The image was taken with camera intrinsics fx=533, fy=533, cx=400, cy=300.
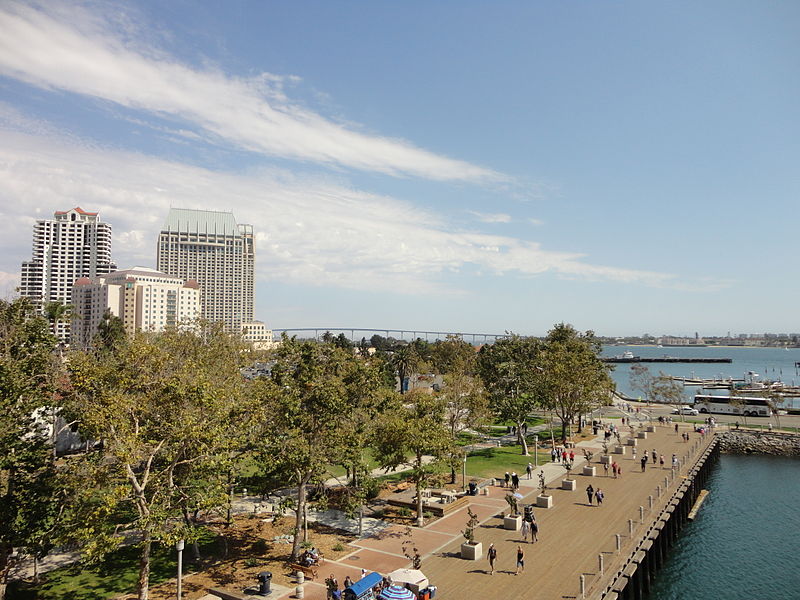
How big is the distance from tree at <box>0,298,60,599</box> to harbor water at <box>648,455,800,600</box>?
3115cm

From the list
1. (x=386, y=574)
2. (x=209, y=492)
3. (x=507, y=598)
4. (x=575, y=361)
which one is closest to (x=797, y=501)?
(x=575, y=361)

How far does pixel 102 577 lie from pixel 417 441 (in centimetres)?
1775

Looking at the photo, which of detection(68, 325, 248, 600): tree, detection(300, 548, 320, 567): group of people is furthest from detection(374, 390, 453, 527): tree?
detection(68, 325, 248, 600): tree

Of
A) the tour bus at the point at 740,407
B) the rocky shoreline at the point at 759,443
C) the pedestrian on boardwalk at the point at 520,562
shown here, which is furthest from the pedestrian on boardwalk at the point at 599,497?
the tour bus at the point at 740,407

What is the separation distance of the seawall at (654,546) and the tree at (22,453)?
23273mm

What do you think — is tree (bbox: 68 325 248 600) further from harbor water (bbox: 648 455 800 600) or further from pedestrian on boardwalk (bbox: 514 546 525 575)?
harbor water (bbox: 648 455 800 600)

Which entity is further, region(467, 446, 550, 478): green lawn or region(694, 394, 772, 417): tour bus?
region(694, 394, 772, 417): tour bus

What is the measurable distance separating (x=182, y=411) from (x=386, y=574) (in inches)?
481

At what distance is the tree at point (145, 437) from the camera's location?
64.7 feet

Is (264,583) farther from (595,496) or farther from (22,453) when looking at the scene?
(595,496)

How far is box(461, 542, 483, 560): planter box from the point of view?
1064 inches

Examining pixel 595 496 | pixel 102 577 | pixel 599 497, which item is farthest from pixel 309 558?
pixel 595 496

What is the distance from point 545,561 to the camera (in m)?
26.8

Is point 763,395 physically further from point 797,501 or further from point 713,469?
point 797,501
